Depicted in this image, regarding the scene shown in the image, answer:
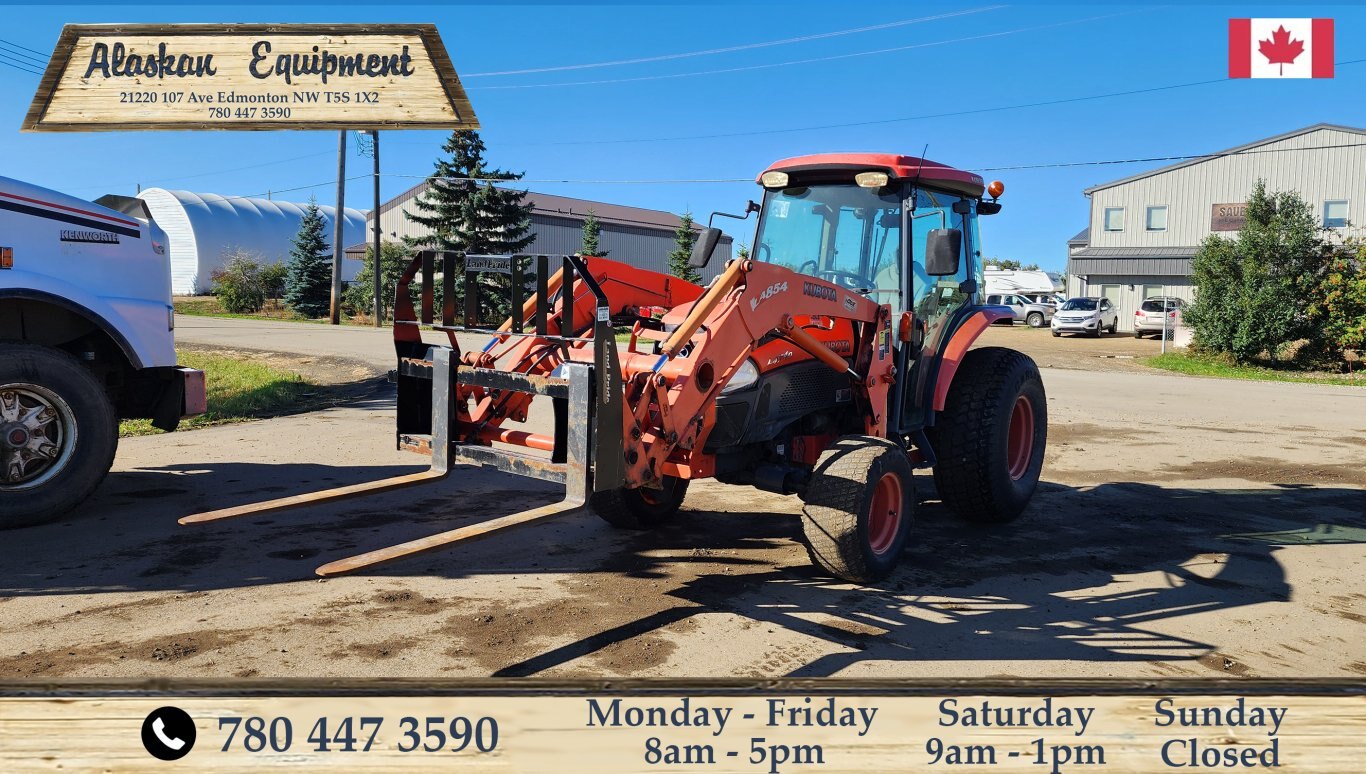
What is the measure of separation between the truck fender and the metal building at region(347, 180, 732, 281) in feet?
129

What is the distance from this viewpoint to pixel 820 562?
18.1ft

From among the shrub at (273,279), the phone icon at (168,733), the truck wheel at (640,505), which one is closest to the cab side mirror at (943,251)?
the truck wheel at (640,505)

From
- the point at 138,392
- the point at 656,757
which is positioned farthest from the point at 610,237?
the point at 656,757

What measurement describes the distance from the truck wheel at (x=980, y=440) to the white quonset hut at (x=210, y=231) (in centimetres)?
4429

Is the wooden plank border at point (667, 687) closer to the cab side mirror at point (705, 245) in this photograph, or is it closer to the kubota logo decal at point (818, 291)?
the kubota logo decal at point (818, 291)

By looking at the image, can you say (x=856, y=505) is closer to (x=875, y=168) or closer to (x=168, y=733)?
(x=875, y=168)

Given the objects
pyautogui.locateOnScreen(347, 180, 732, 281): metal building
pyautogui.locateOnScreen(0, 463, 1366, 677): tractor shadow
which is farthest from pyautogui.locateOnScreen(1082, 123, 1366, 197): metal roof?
pyautogui.locateOnScreen(0, 463, 1366, 677): tractor shadow

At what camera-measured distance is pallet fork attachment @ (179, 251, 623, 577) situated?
184 inches

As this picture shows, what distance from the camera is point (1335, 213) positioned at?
36156mm

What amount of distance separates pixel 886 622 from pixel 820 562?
24.7 inches

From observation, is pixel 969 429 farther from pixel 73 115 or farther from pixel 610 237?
pixel 610 237

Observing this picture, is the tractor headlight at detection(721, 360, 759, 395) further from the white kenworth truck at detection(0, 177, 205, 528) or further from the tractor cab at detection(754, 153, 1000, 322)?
the white kenworth truck at detection(0, 177, 205, 528)

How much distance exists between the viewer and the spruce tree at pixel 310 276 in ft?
132

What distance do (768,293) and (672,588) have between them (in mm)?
1713
